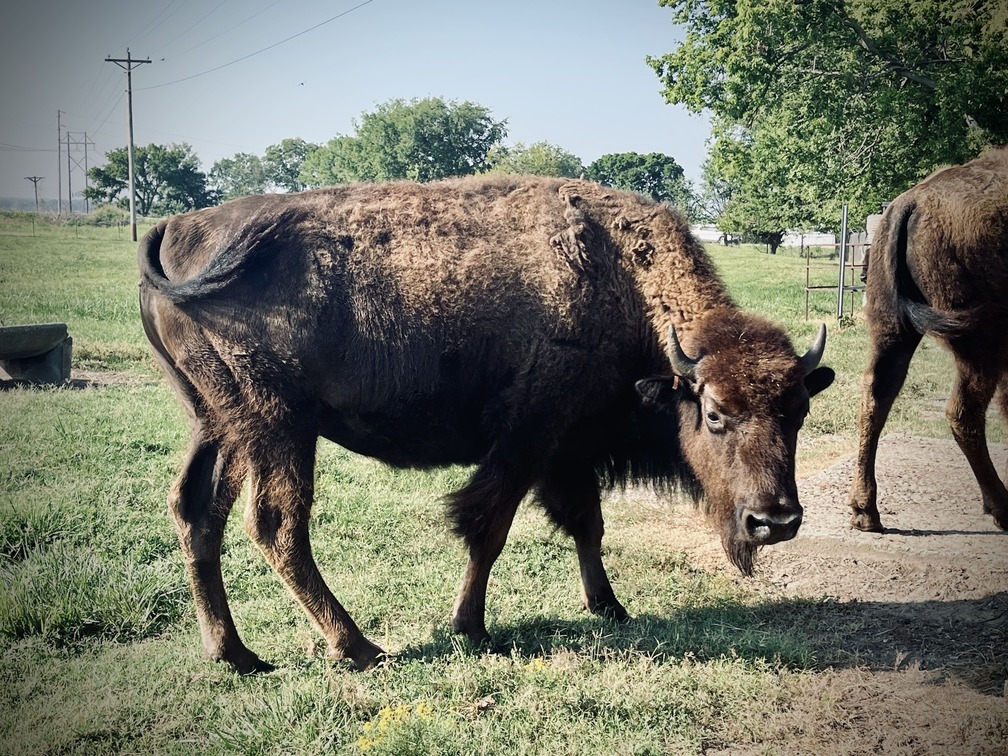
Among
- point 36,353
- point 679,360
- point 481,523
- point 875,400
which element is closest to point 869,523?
point 875,400

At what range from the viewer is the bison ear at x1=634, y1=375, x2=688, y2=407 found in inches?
179

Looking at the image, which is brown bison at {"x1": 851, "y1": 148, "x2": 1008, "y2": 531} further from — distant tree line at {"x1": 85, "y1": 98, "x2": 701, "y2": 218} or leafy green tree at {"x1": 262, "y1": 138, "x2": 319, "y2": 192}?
leafy green tree at {"x1": 262, "y1": 138, "x2": 319, "y2": 192}

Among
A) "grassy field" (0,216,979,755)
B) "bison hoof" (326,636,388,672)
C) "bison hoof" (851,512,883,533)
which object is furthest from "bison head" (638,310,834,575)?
"bison hoof" (326,636,388,672)

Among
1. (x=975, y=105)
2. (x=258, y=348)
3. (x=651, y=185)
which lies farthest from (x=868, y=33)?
(x=651, y=185)

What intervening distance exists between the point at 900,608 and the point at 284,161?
26.9 meters

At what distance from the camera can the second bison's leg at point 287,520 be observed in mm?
4320

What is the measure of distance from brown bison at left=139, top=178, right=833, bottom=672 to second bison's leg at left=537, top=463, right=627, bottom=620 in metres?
0.04

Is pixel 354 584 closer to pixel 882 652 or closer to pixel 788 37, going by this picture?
pixel 882 652

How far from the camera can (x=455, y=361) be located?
15.1ft

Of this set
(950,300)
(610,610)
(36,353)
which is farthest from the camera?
(36,353)

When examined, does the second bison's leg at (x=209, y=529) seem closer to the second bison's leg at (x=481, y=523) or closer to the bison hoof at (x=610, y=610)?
the second bison's leg at (x=481, y=523)

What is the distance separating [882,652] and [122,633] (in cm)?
425

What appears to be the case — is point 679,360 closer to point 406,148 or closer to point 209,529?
point 209,529

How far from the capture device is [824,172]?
20453mm
